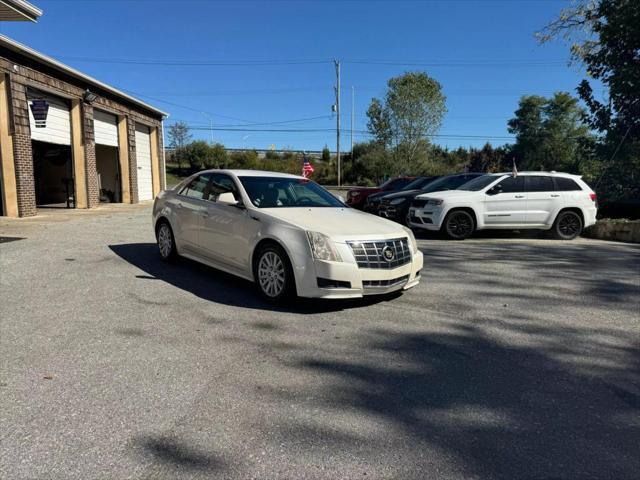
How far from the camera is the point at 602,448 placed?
2.67 m

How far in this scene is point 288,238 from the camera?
16.5 feet

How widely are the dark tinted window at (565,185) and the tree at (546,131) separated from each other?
149 ft

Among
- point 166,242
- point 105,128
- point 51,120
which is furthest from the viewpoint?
point 105,128

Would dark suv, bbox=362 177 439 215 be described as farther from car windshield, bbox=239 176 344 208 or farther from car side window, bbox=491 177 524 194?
car windshield, bbox=239 176 344 208

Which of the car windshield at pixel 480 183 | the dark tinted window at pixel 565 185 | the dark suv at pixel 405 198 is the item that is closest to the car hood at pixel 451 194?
the car windshield at pixel 480 183

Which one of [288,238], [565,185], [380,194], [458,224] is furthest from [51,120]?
[565,185]

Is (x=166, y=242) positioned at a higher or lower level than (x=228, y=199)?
lower

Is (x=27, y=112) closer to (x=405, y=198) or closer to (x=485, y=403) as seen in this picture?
(x=405, y=198)

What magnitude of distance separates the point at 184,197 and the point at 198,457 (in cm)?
518

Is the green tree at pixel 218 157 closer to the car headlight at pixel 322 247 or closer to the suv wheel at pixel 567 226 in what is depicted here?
the suv wheel at pixel 567 226

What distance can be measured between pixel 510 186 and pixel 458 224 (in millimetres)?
1610

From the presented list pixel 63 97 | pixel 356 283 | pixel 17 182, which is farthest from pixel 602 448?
pixel 63 97

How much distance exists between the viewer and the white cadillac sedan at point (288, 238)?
192 inches

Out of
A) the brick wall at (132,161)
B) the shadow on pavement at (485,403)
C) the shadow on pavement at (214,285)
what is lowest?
the shadow on pavement at (485,403)
